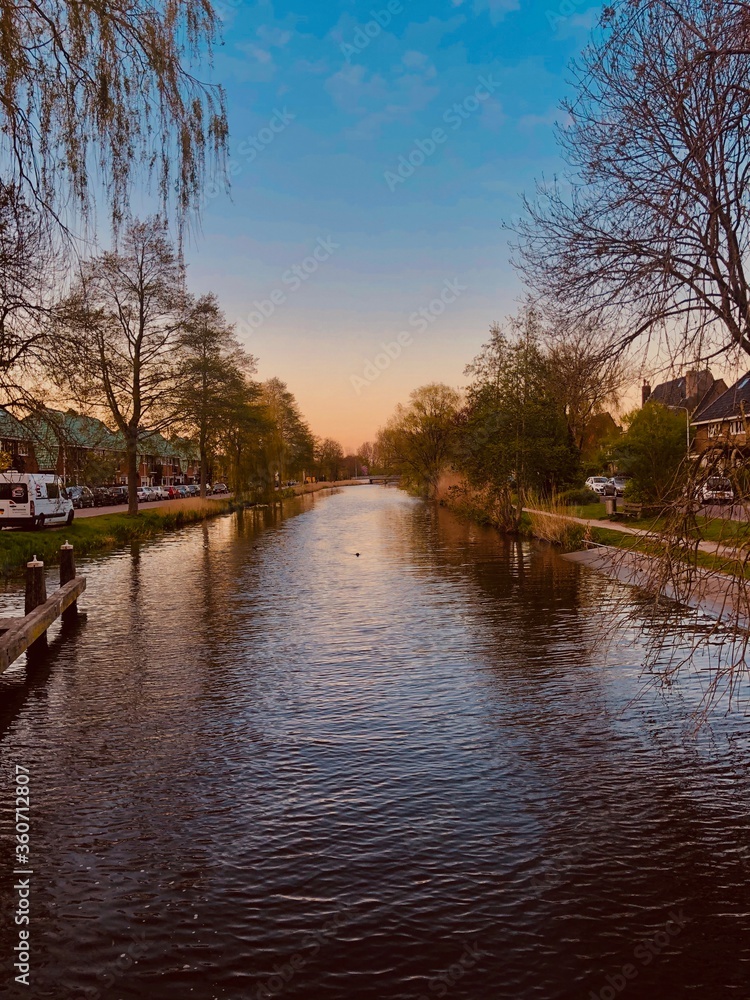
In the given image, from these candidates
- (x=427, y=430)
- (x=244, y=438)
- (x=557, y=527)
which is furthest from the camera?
(x=427, y=430)

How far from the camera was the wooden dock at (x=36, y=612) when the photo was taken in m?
11.1

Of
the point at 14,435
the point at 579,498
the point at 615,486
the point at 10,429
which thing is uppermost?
the point at 10,429

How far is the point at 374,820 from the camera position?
21.8 ft

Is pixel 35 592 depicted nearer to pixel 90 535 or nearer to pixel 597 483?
pixel 90 535

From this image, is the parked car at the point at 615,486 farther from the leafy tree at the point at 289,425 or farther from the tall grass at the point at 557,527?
the leafy tree at the point at 289,425

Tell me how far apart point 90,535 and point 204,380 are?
50.5ft

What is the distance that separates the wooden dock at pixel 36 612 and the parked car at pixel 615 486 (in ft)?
128

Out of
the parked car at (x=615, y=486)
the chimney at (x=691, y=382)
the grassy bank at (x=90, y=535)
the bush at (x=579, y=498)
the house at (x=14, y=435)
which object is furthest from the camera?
the parked car at (x=615, y=486)

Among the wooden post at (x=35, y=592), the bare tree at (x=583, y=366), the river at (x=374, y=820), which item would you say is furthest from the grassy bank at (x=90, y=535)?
the bare tree at (x=583, y=366)

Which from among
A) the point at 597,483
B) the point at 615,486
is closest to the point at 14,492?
the point at 615,486

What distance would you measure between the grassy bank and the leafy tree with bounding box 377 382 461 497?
27628 mm

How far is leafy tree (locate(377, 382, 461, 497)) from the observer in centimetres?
7050

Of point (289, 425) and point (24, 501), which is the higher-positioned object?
point (289, 425)

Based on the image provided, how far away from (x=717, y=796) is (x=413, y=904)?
326cm
